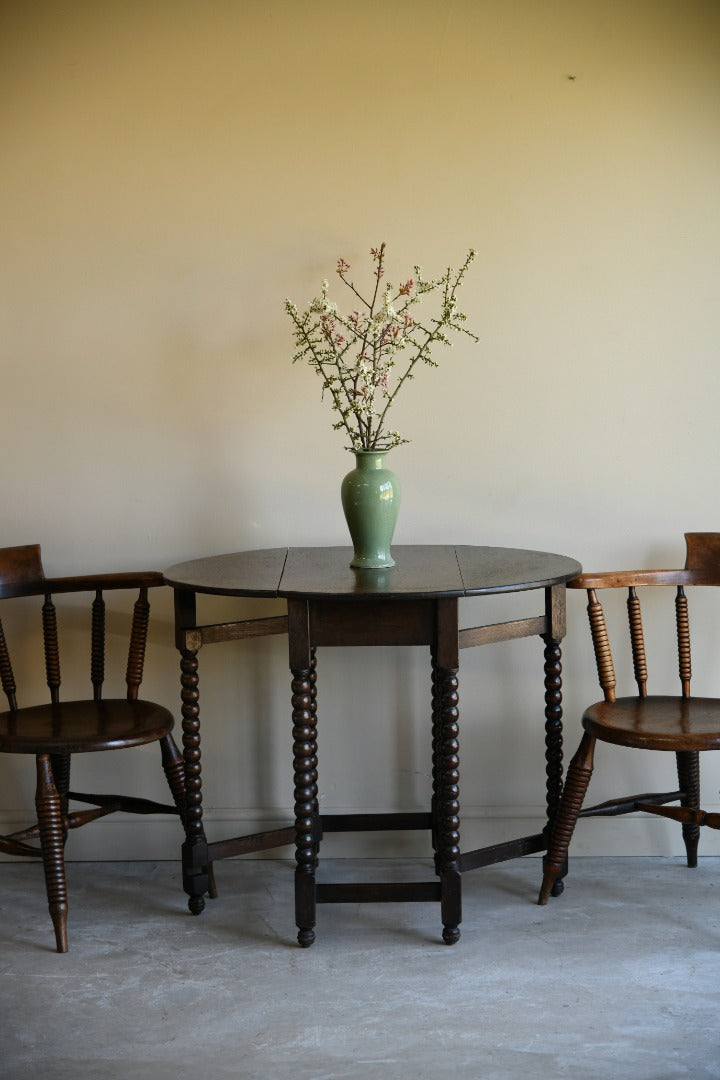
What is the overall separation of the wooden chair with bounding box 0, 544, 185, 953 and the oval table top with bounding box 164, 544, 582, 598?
1.04 ft

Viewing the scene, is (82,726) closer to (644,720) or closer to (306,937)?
(306,937)

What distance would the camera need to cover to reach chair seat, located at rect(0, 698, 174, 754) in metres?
2.62

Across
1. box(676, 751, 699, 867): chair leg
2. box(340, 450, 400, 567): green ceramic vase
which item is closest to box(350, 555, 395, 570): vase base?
box(340, 450, 400, 567): green ceramic vase

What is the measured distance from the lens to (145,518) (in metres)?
3.24

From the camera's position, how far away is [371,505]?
275cm

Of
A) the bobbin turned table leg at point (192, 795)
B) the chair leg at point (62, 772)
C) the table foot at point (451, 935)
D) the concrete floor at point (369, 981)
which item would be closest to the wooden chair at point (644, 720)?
the concrete floor at point (369, 981)

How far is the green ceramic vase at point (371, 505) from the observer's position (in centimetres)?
275

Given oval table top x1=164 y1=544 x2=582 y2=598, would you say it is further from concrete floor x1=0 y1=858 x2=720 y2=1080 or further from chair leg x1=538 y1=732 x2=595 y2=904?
concrete floor x1=0 y1=858 x2=720 y2=1080

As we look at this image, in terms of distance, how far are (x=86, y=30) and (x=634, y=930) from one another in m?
2.86

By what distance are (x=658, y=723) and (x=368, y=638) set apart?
2.49 feet

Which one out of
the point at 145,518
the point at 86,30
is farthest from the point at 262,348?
the point at 86,30

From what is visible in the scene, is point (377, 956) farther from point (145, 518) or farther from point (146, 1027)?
point (145, 518)

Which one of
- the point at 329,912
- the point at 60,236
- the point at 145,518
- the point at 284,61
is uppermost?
the point at 284,61

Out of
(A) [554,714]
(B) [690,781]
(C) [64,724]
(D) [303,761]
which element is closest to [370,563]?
(D) [303,761]
